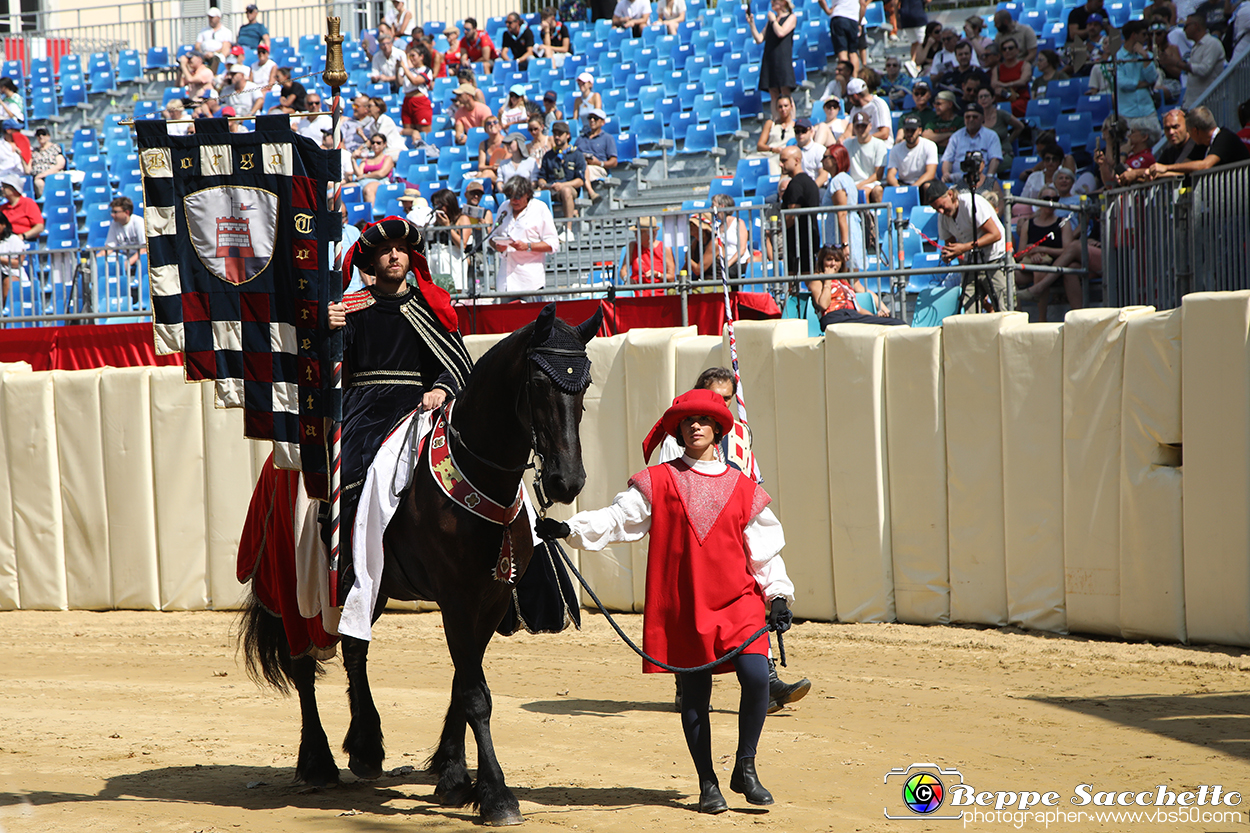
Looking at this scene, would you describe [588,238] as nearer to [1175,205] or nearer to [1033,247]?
[1033,247]

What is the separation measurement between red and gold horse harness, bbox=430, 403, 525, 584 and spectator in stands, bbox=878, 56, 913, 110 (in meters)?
12.4

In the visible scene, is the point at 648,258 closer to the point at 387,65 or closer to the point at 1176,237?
the point at 1176,237

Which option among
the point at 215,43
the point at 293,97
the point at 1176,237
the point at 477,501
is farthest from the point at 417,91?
the point at 477,501

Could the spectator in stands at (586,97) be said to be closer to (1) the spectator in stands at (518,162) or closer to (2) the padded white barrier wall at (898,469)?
(1) the spectator in stands at (518,162)

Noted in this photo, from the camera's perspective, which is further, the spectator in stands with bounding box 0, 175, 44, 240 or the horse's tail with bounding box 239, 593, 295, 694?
the spectator in stands with bounding box 0, 175, 44, 240

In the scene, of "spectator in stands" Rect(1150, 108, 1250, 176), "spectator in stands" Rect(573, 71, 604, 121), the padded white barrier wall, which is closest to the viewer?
the padded white barrier wall

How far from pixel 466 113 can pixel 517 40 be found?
3148 mm

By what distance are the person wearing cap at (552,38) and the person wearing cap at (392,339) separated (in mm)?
16429

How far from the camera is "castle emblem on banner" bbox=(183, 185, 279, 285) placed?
5.65 m

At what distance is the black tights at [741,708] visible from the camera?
5152mm

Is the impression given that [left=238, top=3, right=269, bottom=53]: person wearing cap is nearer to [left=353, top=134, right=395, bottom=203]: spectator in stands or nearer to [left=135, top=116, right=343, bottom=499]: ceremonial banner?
[left=353, top=134, right=395, bottom=203]: spectator in stands

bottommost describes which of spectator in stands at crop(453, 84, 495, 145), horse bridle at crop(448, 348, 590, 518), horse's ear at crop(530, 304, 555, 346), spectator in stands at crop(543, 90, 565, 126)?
horse bridle at crop(448, 348, 590, 518)

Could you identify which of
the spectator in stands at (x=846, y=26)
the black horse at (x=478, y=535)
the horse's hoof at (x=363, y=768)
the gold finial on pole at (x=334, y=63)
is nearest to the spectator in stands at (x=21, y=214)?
the spectator in stands at (x=846, y=26)

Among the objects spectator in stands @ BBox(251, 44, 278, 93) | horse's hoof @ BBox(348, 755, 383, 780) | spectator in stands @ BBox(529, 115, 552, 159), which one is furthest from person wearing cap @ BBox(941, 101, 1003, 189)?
spectator in stands @ BBox(251, 44, 278, 93)
